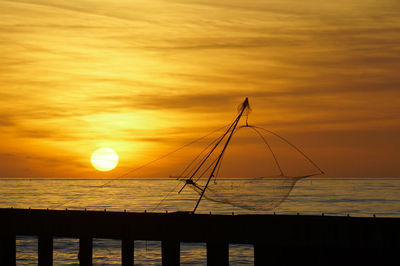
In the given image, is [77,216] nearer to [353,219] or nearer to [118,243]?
[353,219]

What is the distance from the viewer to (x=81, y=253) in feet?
133

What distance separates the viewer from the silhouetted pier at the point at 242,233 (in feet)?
104

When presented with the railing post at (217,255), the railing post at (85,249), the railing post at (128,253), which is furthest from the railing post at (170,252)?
the railing post at (85,249)

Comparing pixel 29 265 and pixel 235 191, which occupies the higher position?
pixel 235 191

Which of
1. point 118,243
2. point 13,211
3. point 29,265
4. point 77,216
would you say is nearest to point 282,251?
point 77,216

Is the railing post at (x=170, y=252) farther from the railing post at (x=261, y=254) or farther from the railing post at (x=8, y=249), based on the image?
the railing post at (x=8, y=249)

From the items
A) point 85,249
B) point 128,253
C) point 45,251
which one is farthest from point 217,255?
point 45,251

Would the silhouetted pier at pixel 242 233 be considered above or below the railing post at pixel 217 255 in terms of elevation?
above

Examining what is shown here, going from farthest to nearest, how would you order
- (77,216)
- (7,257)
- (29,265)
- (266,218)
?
(29,265)
(7,257)
(77,216)
(266,218)

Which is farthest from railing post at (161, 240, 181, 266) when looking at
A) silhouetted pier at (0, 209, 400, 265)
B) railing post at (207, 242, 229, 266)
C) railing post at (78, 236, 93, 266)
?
railing post at (78, 236, 93, 266)

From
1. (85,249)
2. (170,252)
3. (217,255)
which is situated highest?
(85,249)

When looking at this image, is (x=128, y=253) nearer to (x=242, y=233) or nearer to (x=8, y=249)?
(x=242, y=233)

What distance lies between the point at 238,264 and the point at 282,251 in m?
35.6

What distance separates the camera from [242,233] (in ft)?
111
